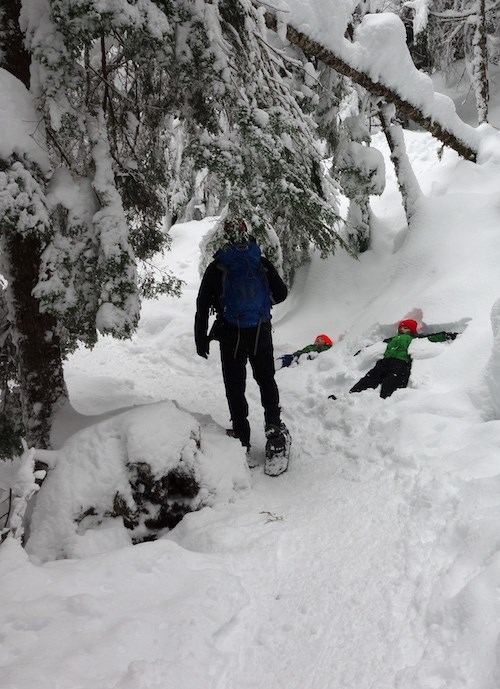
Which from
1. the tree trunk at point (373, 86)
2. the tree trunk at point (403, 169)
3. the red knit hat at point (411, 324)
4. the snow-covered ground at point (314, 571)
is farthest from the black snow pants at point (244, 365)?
the tree trunk at point (403, 169)

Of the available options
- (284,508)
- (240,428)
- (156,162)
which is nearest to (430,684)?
→ (284,508)

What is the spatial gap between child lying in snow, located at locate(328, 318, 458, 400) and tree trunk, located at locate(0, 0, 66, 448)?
3.30 m

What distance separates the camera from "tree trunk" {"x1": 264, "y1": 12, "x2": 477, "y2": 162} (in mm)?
5859

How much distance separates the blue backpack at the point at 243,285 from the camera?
4.22 metres

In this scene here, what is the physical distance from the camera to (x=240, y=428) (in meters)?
4.71

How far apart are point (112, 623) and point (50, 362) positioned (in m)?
3.21

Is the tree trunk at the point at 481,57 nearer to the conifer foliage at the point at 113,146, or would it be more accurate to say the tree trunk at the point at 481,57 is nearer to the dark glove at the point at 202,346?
the conifer foliage at the point at 113,146

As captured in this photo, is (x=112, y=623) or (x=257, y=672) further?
(x=112, y=623)

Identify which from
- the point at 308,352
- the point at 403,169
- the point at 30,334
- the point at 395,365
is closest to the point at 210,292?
the point at 30,334

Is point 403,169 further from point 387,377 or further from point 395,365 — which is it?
point 387,377

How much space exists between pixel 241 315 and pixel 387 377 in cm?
258

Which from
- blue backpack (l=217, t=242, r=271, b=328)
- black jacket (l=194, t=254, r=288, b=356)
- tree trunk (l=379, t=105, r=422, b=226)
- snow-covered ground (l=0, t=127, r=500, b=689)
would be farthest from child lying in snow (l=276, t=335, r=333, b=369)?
blue backpack (l=217, t=242, r=271, b=328)

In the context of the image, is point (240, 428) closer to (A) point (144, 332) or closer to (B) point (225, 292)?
(B) point (225, 292)

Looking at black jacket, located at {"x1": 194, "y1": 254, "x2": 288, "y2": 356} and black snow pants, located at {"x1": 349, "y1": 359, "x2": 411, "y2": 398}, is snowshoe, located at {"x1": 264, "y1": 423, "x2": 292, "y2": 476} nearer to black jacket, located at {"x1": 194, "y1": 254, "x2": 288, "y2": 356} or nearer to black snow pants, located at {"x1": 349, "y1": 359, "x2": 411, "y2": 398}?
black jacket, located at {"x1": 194, "y1": 254, "x2": 288, "y2": 356}
